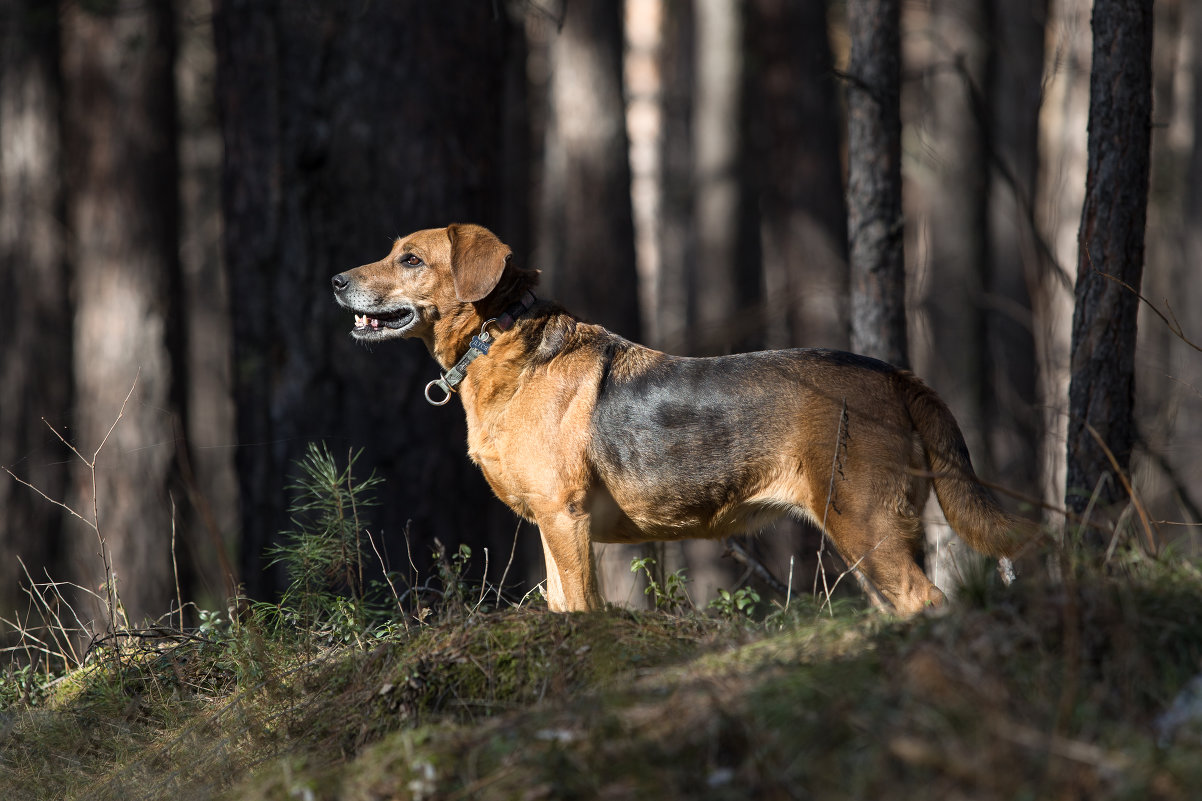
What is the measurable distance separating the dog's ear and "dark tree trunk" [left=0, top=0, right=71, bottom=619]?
301 inches

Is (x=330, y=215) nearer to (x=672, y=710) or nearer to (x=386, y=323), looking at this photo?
(x=386, y=323)

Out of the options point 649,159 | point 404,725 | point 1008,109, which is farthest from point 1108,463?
point 649,159

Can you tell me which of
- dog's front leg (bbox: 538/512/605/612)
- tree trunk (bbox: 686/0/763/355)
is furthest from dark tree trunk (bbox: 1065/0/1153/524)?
tree trunk (bbox: 686/0/763/355)

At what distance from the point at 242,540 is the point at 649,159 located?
18173 millimetres

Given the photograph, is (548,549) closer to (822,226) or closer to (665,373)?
(665,373)

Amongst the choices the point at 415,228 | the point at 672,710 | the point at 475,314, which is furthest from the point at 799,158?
the point at 672,710

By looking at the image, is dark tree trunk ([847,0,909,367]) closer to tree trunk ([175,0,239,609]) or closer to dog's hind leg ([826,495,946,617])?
dog's hind leg ([826,495,946,617])

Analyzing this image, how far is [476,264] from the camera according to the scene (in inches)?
222

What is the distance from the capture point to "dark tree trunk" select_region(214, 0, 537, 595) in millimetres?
7309

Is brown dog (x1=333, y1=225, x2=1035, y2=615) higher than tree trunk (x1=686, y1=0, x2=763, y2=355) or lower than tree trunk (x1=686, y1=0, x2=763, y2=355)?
lower

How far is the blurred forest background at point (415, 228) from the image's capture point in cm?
733

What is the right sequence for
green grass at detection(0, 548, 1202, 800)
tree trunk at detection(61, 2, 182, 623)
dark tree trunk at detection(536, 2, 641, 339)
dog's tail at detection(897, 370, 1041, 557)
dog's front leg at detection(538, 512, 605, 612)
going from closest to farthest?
green grass at detection(0, 548, 1202, 800)
dog's tail at detection(897, 370, 1041, 557)
dog's front leg at detection(538, 512, 605, 612)
tree trunk at detection(61, 2, 182, 623)
dark tree trunk at detection(536, 2, 641, 339)

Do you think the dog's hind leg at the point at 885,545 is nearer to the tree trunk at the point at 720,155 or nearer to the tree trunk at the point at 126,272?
the tree trunk at the point at 126,272

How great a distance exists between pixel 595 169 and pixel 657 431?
8156mm
